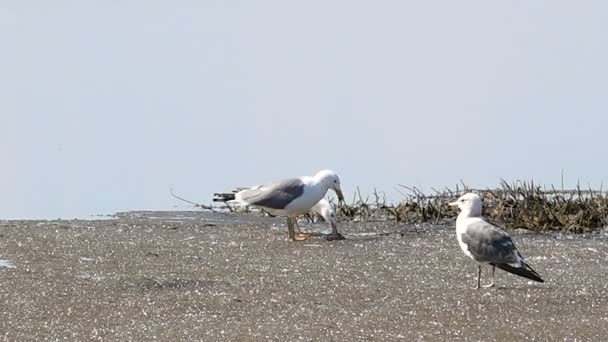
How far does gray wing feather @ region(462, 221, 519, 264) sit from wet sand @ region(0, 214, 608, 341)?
0.25 metres

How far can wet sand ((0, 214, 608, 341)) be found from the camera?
8.58 metres

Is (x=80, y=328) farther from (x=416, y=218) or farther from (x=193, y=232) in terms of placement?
(x=416, y=218)

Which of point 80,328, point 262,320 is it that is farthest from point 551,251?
point 80,328

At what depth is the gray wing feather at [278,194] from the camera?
13734 mm

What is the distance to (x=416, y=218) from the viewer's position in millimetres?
15070

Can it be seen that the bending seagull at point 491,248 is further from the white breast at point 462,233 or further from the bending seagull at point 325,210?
the bending seagull at point 325,210

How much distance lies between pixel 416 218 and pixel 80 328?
718cm

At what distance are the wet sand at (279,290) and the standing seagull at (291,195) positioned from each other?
364 mm

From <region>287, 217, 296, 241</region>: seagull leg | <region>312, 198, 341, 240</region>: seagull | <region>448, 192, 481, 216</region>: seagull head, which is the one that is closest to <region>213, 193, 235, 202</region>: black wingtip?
<region>312, 198, 341, 240</region>: seagull

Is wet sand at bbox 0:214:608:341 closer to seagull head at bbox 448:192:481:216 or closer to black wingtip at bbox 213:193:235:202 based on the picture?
seagull head at bbox 448:192:481:216

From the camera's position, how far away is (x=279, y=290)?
32.2ft

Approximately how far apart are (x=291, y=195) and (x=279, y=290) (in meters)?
3.97

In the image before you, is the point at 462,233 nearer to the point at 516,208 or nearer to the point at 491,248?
the point at 491,248

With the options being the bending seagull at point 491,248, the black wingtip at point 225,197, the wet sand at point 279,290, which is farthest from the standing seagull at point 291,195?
the bending seagull at point 491,248
